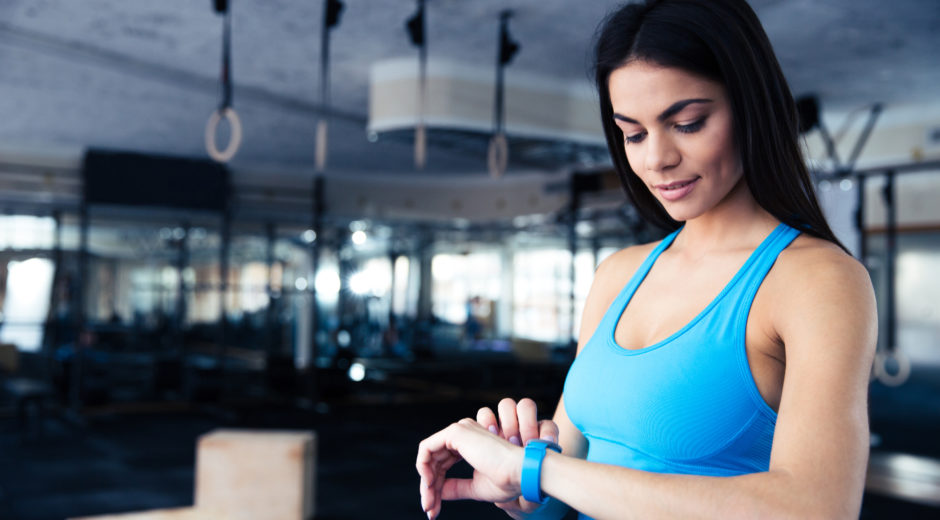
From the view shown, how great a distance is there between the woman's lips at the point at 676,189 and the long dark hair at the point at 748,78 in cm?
5

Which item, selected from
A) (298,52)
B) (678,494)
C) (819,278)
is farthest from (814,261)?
A: (298,52)

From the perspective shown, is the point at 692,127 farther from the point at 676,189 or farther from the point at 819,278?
the point at 819,278

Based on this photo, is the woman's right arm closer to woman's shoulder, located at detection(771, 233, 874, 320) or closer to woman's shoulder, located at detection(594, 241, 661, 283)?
woman's shoulder, located at detection(594, 241, 661, 283)

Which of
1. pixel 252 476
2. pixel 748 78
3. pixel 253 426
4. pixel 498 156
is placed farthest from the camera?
pixel 253 426

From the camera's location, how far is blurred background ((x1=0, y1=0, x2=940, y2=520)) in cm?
500

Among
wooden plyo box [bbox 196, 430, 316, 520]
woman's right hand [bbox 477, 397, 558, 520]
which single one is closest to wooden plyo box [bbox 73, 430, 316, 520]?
wooden plyo box [bbox 196, 430, 316, 520]

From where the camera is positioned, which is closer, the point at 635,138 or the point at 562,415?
the point at 635,138

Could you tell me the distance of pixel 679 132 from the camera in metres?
0.75

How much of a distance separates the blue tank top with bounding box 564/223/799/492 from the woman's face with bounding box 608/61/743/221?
3.3 inches

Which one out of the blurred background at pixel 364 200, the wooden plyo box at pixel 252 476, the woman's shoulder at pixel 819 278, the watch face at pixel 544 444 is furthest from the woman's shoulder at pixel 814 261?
the wooden plyo box at pixel 252 476

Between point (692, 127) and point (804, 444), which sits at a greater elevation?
point (692, 127)

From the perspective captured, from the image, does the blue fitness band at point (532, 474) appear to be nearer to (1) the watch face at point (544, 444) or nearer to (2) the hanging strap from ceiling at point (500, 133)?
(1) the watch face at point (544, 444)

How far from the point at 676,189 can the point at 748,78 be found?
13 cm

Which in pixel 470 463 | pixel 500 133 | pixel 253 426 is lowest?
pixel 253 426
